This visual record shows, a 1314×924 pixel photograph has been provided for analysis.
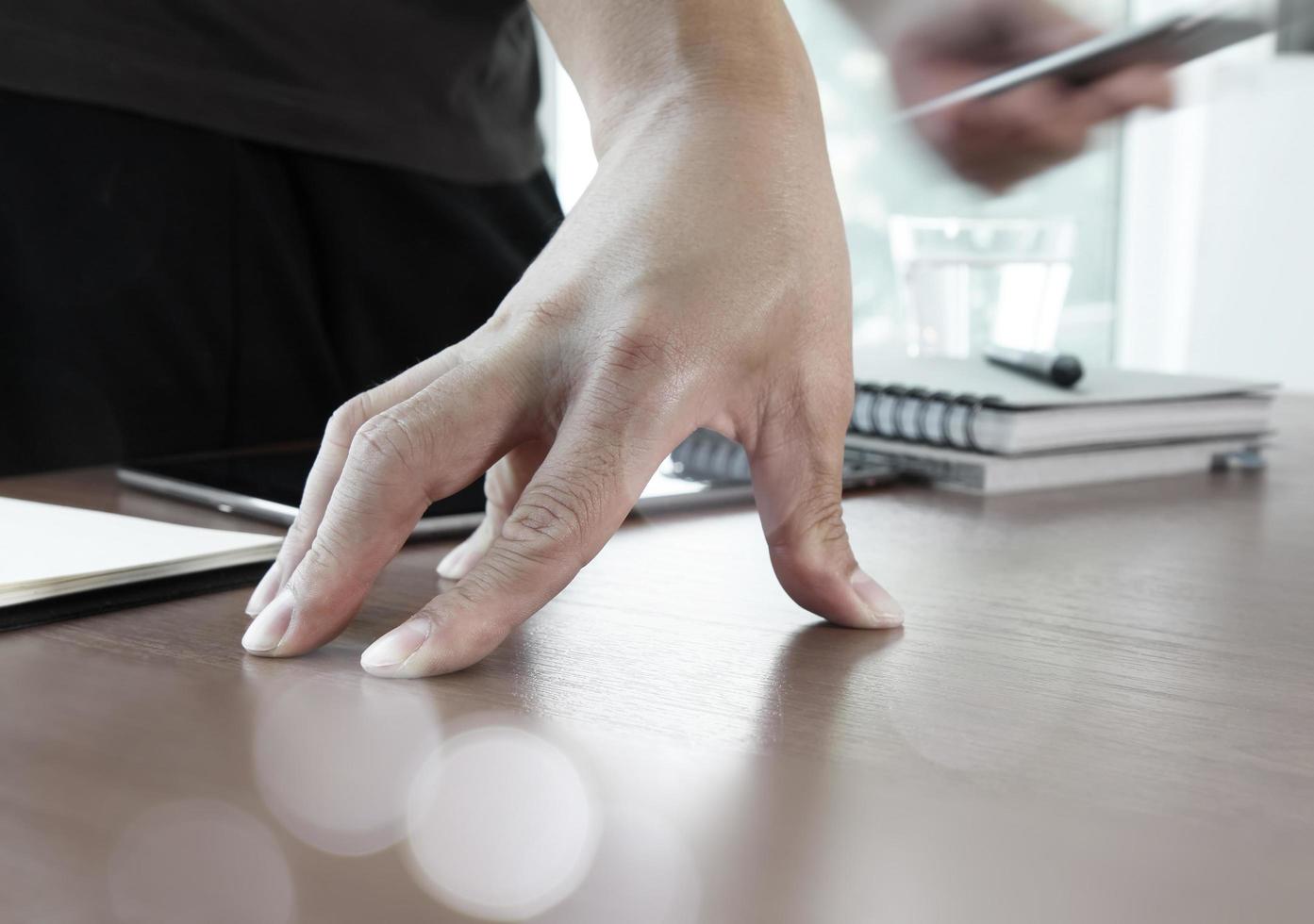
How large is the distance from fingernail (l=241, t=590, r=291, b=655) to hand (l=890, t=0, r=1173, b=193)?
123 cm

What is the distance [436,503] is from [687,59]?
0.31m

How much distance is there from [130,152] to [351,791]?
939 millimetres

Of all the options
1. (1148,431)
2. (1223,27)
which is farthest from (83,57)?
(1223,27)

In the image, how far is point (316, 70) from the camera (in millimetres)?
1154

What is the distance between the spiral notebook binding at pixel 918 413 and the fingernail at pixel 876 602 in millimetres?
405

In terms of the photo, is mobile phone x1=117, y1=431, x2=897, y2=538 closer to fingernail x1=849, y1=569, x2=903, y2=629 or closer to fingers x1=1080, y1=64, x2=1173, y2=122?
fingernail x1=849, y1=569, x2=903, y2=629

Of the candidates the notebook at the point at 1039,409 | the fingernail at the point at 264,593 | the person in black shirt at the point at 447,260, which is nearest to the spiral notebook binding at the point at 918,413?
the notebook at the point at 1039,409

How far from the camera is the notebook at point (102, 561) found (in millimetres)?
504

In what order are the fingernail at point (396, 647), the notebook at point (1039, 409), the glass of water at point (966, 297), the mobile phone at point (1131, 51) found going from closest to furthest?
the fingernail at point (396, 647) → the notebook at point (1039, 409) → the mobile phone at point (1131, 51) → the glass of water at point (966, 297)

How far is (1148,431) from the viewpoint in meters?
1.05

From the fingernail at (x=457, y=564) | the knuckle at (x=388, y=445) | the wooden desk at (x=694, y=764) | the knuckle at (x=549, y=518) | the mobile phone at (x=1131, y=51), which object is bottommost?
the wooden desk at (x=694, y=764)

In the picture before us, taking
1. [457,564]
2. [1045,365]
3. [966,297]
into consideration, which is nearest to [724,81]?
[457,564]

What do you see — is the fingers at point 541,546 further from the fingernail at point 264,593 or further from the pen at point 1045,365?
the pen at point 1045,365

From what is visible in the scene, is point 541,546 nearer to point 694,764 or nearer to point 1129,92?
point 694,764
